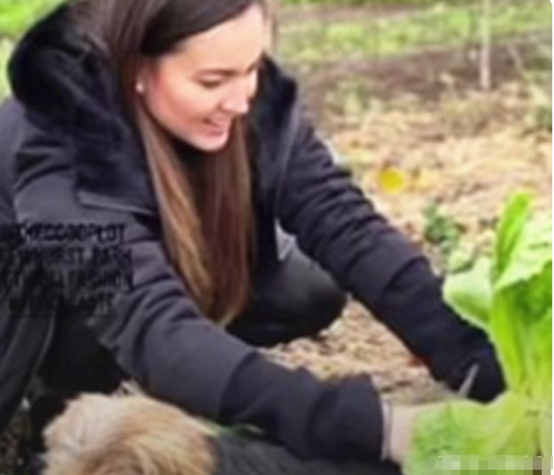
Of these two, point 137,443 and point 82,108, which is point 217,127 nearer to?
point 82,108

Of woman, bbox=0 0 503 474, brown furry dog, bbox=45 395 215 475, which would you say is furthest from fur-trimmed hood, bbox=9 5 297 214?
brown furry dog, bbox=45 395 215 475

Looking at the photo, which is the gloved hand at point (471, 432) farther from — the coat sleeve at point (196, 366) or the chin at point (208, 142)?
the chin at point (208, 142)

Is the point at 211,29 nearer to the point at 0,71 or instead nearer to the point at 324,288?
the point at 324,288

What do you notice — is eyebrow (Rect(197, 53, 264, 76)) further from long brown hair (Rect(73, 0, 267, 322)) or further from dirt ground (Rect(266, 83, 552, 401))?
dirt ground (Rect(266, 83, 552, 401))

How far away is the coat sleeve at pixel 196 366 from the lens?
Result: 1.58 meters

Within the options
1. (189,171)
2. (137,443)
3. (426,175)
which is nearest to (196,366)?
(137,443)

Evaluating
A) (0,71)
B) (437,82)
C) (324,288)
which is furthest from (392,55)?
(324,288)

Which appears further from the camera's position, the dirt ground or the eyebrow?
the dirt ground

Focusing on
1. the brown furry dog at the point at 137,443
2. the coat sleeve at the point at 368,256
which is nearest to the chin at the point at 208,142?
the coat sleeve at the point at 368,256

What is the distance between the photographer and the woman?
160 centimetres

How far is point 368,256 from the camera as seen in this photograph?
181 centimetres

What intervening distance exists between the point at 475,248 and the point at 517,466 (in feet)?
3.71

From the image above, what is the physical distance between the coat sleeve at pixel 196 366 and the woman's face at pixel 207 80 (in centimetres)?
9

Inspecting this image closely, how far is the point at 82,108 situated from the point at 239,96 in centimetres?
14
